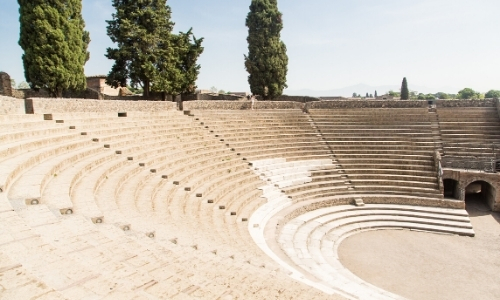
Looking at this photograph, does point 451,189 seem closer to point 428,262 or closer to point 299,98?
point 428,262

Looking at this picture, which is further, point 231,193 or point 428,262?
point 231,193

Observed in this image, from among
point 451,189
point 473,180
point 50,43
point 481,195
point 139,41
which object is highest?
point 139,41

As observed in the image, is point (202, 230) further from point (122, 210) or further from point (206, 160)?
point (206, 160)

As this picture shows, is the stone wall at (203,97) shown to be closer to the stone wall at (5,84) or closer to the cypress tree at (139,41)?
the cypress tree at (139,41)

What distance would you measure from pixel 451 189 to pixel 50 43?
984 inches

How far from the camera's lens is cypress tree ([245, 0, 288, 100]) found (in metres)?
26.9

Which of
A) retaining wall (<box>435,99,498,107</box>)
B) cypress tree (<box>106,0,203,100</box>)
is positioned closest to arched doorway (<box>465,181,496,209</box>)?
retaining wall (<box>435,99,498,107</box>)

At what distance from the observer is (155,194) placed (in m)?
10.1

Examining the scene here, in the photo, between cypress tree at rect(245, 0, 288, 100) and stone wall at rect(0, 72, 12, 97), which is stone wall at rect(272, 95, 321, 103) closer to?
cypress tree at rect(245, 0, 288, 100)

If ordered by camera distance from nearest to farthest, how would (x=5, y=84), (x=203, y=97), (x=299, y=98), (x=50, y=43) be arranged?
(x=50, y=43) → (x=5, y=84) → (x=299, y=98) → (x=203, y=97)

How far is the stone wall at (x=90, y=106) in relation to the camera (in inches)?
494

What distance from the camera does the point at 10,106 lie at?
11.2 metres

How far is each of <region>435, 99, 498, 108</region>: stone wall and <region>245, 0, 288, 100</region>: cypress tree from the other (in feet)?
41.9

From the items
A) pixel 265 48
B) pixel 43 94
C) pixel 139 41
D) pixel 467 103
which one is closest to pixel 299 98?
pixel 265 48
